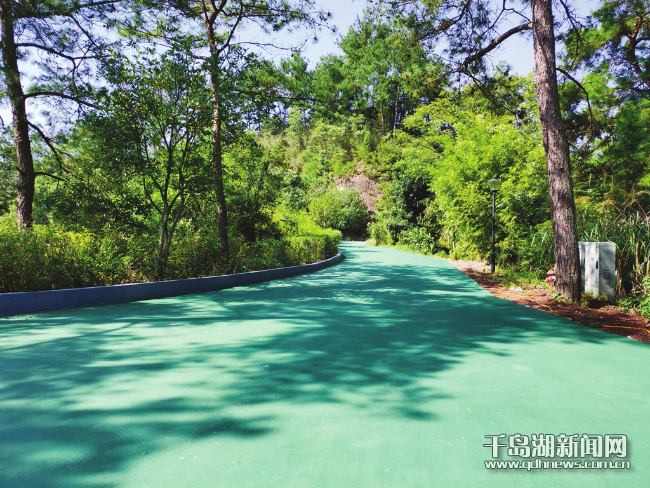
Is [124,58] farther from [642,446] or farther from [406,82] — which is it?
[642,446]

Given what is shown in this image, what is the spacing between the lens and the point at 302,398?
257cm

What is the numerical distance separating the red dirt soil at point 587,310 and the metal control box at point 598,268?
0.69 feet

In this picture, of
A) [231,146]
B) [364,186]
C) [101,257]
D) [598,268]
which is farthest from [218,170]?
[364,186]

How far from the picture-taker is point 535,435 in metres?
2.14

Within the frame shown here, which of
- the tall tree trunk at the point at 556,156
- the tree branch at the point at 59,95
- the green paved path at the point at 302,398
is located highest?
the tree branch at the point at 59,95

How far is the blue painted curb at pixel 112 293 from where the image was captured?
16.8 ft

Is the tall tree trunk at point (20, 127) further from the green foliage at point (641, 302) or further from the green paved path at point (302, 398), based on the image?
the green foliage at point (641, 302)

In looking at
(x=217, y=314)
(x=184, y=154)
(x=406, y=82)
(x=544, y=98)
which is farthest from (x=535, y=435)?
(x=406, y=82)

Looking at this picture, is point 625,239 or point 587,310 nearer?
point 587,310

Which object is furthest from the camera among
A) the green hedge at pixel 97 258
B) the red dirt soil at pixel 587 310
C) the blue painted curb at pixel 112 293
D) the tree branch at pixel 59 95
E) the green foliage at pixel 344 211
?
the green foliage at pixel 344 211

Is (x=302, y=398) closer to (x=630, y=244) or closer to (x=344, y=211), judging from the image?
(x=630, y=244)

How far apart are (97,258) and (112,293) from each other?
717 millimetres

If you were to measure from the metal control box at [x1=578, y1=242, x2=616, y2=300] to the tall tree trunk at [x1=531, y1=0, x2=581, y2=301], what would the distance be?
281mm

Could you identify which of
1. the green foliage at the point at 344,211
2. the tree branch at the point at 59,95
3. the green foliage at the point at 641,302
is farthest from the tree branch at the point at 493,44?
the green foliage at the point at 344,211
